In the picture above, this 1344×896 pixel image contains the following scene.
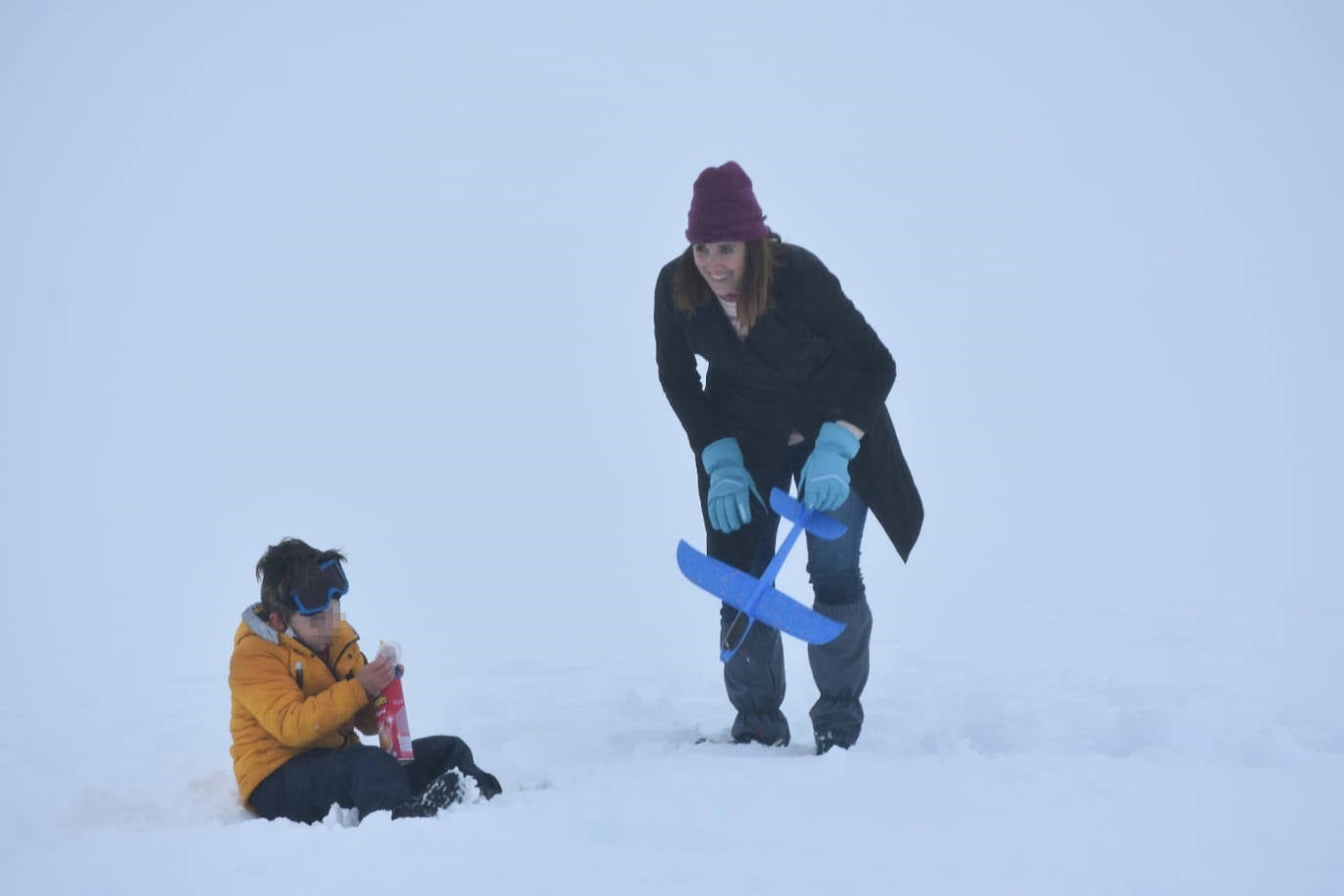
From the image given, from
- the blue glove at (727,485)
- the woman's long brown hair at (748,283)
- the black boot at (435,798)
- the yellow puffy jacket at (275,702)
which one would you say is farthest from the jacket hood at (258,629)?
the woman's long brown hair at (748,283)

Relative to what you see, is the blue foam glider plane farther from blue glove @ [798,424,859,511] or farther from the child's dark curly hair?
the child's dark curly hair

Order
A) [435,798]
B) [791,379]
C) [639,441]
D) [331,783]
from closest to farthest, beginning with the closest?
[435,798]
[331,783]
[791,379]
[639,441]

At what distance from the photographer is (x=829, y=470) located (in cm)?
272

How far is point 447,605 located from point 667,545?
1.92 metres

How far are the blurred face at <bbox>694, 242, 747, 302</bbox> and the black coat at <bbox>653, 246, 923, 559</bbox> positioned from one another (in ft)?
0.33

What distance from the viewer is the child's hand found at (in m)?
2.67

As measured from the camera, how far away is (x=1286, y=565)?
5598 millimetres

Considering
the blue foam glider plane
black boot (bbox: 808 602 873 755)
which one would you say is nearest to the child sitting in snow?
the blue foam glider plane

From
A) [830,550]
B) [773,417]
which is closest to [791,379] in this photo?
[773,417]

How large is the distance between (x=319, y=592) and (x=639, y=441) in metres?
8.98

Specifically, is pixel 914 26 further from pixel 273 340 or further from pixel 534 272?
pixel 273 340

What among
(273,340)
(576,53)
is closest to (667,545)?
(273,340)

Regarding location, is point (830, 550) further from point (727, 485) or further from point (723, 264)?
point (723, 264)

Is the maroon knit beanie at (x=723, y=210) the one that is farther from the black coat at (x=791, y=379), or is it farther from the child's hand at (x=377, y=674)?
the child's hand at (x=377, y=674)
